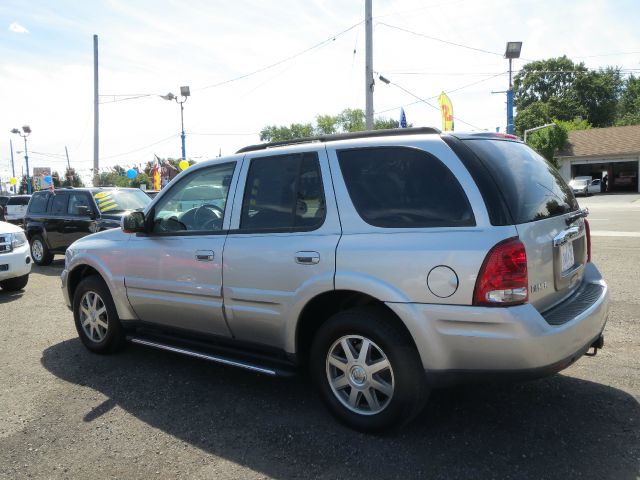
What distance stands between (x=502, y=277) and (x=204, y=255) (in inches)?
86.2

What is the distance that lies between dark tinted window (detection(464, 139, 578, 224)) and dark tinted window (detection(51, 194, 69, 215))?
1071 cm

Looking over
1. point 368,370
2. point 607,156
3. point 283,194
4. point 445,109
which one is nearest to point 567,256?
point 368,370

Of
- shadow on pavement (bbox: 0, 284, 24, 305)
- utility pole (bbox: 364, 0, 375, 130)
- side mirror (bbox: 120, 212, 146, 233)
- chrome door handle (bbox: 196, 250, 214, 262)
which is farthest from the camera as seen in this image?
utility pole (bbox: 364, 0, 375, 130)

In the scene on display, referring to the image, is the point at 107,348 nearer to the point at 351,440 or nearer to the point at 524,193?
the point at 351,440

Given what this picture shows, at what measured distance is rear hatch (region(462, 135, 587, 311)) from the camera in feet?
9.45

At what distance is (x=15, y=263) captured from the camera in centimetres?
823

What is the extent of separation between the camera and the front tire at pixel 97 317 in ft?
15.8

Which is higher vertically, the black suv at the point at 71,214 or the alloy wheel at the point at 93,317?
the black suv at the point at 71,214

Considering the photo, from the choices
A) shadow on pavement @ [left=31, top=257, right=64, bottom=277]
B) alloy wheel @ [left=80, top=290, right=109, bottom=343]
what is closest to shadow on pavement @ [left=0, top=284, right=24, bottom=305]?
shadow on pavement @ [left=31, top=257, right=64, bottom=277]

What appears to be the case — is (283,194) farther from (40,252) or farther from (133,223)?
(40,252)

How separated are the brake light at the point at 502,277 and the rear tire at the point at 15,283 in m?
8.17

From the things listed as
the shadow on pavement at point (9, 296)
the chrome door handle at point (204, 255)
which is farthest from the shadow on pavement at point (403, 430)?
the shadow on pavement at point (9, 296)

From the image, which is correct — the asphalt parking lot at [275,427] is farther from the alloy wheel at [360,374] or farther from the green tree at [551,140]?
the green tree at [551,140]

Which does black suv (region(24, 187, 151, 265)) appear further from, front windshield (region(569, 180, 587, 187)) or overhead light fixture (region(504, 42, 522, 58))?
front windshield (region(569, 180, 587, 187))
